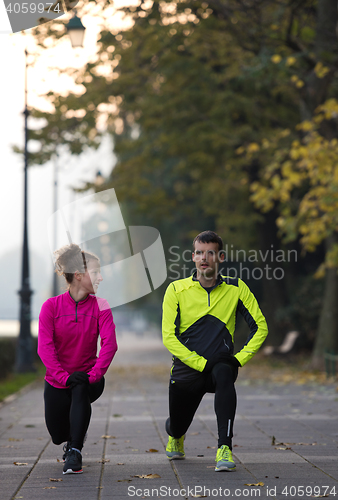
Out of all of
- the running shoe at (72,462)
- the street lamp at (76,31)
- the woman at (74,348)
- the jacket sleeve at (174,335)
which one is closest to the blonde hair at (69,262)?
the woman at (74,348)

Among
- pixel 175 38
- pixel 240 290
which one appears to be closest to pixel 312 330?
pixel 175 38

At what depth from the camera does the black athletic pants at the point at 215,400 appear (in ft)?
15.9

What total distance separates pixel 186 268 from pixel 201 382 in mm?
22381

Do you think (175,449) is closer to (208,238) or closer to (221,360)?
(221,360)

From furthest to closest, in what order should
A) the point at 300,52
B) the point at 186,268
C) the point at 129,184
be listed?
the point at 186,268
the point at 129,184
the point at 300,52

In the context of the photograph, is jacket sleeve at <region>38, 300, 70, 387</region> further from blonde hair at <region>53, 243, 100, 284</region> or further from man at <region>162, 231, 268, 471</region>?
man at <region>162, 231, 268, 471</region>

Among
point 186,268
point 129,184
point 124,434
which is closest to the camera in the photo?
point 124,434

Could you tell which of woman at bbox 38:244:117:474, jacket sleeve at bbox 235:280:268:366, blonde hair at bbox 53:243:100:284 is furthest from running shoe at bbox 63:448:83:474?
jacket sleeve at bbox 235:280:268:366

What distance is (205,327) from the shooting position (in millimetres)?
5074

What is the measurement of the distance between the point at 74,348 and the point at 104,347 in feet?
0.77

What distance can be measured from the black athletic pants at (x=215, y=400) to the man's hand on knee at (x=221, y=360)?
28mm

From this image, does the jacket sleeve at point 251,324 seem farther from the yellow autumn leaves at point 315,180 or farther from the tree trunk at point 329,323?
the tree trunk at point 329,323

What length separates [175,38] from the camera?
17656 mm

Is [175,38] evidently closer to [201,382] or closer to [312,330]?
[312,330]
